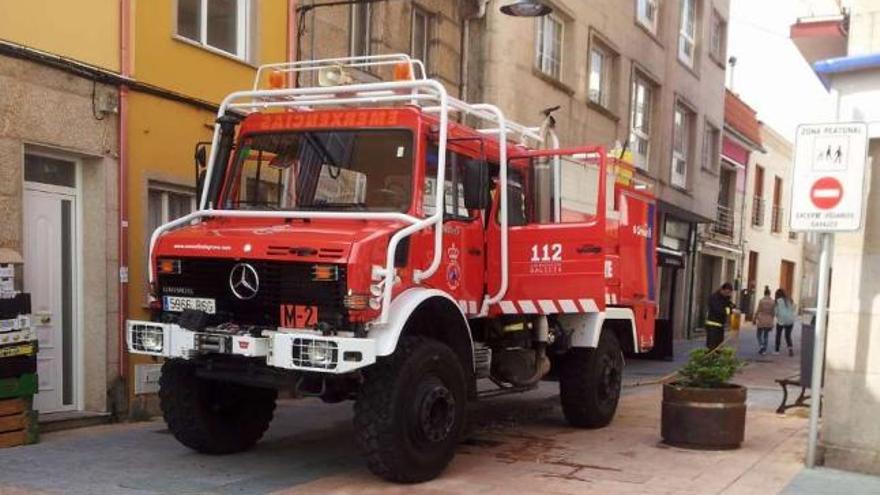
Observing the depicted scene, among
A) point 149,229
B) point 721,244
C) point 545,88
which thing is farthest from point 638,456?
point 721,244

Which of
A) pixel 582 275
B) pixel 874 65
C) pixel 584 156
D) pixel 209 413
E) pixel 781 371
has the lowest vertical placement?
pixel 781 371

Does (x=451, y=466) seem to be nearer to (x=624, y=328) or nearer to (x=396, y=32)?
(x=624, y=328)

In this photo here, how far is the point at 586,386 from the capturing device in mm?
8953

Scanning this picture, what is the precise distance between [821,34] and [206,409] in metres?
8.86

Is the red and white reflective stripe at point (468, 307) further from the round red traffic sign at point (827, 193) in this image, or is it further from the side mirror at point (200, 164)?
the round red traffic sign at point (827, 193)

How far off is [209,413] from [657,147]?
16.1 metres

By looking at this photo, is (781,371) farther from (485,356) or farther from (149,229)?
(149,229)

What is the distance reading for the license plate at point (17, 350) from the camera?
7.18 meters

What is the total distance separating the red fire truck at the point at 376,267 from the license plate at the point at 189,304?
0.04ft

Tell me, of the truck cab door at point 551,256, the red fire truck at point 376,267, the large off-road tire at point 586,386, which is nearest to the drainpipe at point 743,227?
the large off-road tire at point 586,386

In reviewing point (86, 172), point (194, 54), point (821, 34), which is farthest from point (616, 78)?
point (86, 172)

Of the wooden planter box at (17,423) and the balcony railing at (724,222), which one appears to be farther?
the balcony railing at (724,222)

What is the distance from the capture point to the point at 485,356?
25.8 feet

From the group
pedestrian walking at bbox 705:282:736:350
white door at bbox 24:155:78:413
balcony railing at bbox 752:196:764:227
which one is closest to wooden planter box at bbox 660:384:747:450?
white door at bbox 24:155:78:413
